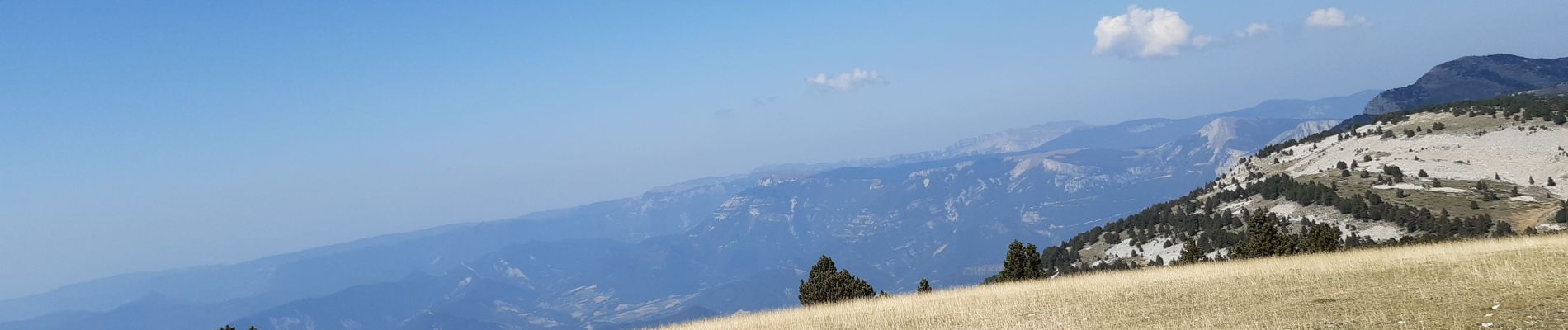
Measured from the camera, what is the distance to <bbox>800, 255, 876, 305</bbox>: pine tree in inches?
1540

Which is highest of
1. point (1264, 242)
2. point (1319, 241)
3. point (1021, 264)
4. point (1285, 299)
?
point (1285, 299)

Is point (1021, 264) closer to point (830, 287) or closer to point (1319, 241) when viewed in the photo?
point (830, 287)

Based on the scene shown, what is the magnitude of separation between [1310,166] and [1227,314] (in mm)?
150029

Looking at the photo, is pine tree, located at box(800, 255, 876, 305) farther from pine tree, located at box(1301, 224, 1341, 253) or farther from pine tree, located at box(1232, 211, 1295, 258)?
pine tree, located at box(1232, 211, 1295, 258)

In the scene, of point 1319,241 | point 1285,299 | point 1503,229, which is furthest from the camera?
point 1503,229

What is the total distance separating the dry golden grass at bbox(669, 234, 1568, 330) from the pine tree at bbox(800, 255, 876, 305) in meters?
9.44

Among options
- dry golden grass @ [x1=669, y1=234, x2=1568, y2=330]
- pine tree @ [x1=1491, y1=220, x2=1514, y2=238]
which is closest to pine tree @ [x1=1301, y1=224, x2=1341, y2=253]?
dry golden grass @ [x1=669, y1=234, x2=1568, y2=330]

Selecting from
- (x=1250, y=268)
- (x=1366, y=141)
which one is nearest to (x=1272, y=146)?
(x=1366, y=141)

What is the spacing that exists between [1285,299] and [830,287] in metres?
24.1

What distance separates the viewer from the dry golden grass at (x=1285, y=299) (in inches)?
550

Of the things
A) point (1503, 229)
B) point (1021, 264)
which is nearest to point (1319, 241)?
point (1021, 264)

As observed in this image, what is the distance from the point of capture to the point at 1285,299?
1778 centimetres

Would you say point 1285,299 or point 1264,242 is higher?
point 1285,299

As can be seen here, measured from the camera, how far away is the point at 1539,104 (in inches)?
4995
